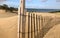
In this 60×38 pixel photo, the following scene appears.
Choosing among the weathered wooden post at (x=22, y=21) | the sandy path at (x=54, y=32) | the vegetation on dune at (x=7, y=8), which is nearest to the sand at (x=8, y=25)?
the vegetation on dune at (x=7, y=8)

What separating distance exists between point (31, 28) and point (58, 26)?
1.37 feet

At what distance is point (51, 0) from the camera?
2.60 m

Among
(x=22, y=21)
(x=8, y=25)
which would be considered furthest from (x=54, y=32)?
(x=8, y=25)

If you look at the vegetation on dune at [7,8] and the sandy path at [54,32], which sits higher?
the vegetation on dune at [7,8]

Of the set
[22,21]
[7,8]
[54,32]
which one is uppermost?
[7,8]

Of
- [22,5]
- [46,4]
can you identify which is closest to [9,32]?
[22,5]

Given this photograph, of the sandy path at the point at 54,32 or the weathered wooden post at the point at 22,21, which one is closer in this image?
the weathered wooden post at the point at 22,21

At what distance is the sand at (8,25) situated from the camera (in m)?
2.63

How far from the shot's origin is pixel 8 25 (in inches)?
104

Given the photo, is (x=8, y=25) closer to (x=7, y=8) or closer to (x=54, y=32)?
(x=7, y=8)

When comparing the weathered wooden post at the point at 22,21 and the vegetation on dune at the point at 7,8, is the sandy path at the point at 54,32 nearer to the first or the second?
the weathered wooden post at the point at 22,21

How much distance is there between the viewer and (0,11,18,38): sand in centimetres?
263

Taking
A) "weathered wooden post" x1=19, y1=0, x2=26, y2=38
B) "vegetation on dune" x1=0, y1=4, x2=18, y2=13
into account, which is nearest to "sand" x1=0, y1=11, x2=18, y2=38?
"vegetation on dune" x1=0, y1=4, x2=18, y2=13

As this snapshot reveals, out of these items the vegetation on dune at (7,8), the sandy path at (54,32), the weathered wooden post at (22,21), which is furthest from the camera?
the vegetation on dune at (7,8)
